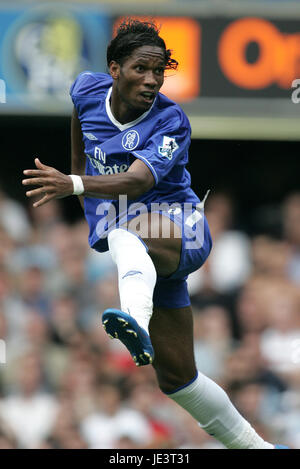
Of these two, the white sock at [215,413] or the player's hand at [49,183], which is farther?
the white sock at [215,413]

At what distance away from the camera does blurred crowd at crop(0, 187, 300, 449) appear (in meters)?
6.68

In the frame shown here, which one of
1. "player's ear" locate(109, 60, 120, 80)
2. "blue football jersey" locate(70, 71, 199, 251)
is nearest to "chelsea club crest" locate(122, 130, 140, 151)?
"blue football jersey" locate(70, 71, 199, 251)

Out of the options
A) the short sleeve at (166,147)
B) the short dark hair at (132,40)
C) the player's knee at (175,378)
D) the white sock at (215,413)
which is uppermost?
the short dark hair at (132,40)

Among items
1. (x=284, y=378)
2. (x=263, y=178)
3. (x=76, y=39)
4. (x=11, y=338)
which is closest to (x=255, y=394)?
(x=284, y=378)

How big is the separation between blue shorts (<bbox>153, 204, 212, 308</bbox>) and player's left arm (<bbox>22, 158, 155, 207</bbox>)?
265 mm

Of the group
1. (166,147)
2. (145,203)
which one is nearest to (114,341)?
(145,203)

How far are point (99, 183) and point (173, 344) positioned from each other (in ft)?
3.42

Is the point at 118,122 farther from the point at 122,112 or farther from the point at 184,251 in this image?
the point at 184,251

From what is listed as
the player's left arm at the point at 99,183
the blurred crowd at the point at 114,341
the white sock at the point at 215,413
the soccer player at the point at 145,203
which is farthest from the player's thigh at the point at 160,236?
the blurred crowd at the point at 114,341

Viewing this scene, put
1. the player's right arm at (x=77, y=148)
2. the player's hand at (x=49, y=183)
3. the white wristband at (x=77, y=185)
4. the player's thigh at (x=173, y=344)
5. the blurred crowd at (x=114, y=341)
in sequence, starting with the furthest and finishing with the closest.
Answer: the blurred crowd at (x=114, y=341) → the player's right arm at (x=77, y=148) → the player's thigh at (x=173, y=344) → the white wristband at (x=77, y=185) → the player's hand at (x=49, y=183)

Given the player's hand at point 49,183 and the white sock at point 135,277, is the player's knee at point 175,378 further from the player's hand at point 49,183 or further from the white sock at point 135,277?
the player's hand at point 49,183

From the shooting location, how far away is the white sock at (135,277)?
3.72 metres

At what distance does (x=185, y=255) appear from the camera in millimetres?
4082

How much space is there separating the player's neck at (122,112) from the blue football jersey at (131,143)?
24mm
